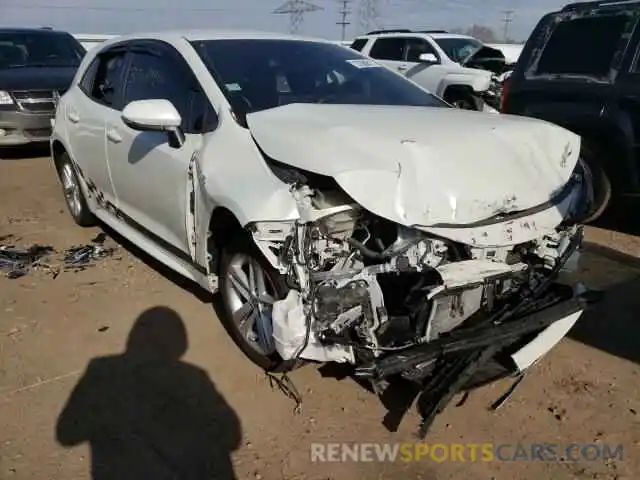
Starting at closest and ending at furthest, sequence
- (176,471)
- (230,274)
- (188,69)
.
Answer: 1. (176,471)
2. (230,274)
3. (188,69)

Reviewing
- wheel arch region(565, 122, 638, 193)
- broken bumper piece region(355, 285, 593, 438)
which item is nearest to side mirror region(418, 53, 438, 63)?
wheel arch region(565, 122, 638, 193)

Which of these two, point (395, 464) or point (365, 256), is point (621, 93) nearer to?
point (365, 256)

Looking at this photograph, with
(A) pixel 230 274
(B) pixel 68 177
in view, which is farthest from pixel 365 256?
(B) pixel 68 177

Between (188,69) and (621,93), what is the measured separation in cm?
357

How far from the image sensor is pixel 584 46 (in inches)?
217

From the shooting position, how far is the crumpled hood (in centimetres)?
271

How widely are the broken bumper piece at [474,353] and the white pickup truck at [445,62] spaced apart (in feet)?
24.3

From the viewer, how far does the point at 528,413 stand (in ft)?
9.98

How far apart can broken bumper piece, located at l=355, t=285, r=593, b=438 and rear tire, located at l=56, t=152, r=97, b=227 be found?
373cm

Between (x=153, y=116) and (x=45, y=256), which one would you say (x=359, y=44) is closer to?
(x=45, y=256)

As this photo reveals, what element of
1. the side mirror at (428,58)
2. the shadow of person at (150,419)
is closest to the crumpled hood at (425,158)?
the shadow of person at (150,419)

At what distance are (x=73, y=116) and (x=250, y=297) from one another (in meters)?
2.80

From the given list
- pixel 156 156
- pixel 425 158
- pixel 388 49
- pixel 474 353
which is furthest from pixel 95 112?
pixel 388 49

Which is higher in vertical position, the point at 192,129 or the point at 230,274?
the point at 192,129
